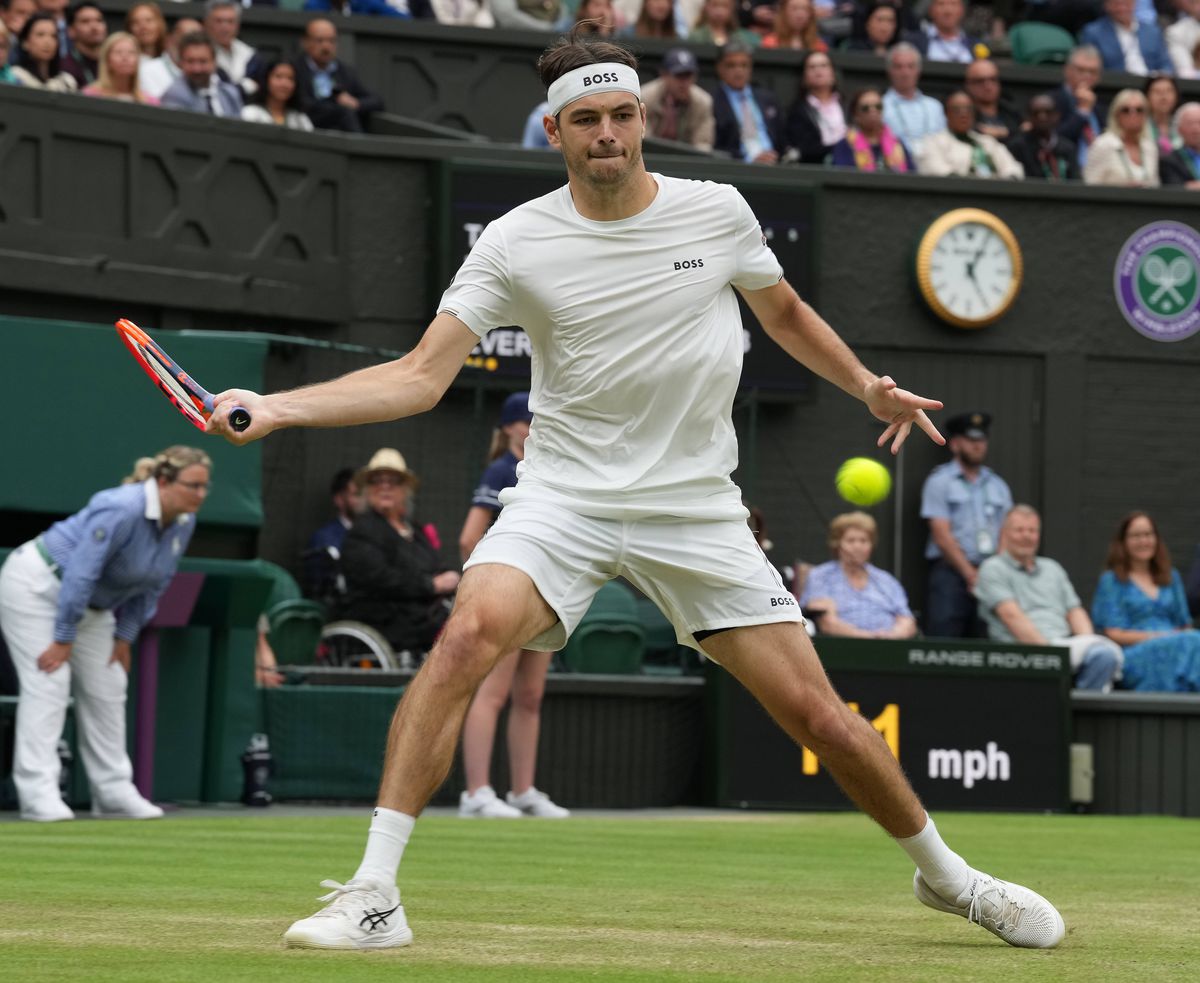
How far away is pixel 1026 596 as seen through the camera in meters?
15.3

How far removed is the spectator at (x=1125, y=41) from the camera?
790 inches

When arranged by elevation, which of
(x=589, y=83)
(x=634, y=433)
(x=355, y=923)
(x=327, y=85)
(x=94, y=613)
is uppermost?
(x=327, y=85)

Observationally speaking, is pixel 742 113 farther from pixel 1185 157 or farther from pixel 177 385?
pixel 177 385

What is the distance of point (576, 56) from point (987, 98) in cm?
1349

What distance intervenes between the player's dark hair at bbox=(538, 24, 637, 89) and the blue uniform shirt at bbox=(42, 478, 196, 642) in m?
5.70

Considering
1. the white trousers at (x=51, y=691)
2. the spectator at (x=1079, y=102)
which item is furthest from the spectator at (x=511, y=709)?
the spectator at (x=1079, y=102)

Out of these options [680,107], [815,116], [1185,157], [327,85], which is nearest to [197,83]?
[327,85]

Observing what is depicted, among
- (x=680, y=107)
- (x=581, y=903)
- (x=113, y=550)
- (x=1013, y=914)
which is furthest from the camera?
(x=680, y=107)

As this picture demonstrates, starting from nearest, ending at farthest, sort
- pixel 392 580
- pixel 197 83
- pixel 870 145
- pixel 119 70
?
1. pixel 392 580
2. pixel 119 70
3. pixel 197 83
4. pixel 870 145

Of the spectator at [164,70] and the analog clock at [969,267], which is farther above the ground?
the spectator at [164,70]

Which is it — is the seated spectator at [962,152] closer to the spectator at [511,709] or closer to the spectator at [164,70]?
the spectator at [164,70]

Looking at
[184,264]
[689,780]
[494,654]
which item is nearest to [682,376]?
[494,654]

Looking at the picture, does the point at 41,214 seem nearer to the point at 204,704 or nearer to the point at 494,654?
the point at 204,704

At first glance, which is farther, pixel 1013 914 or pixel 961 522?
pixel 961 522
